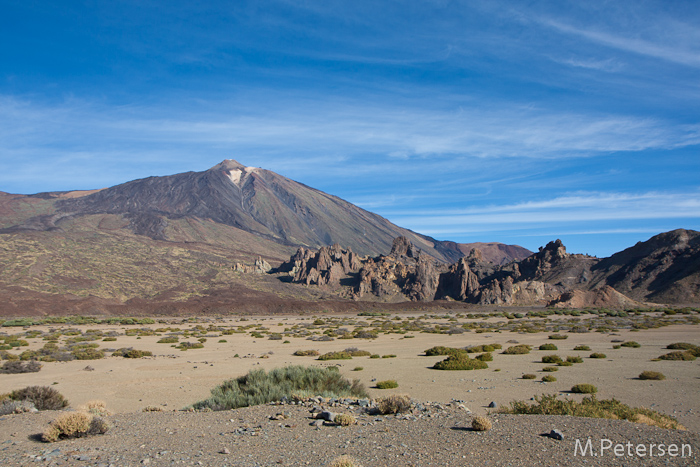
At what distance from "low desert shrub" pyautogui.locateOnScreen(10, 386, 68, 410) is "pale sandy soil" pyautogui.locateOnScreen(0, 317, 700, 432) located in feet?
6.94

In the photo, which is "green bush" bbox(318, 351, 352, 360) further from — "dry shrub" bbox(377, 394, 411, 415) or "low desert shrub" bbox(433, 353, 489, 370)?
"dry shrub" bbox(377, 394, 411, 415)

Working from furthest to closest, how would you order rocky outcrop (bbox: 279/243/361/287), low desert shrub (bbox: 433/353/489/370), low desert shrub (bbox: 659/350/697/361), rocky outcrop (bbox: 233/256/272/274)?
rocky outcrop (bbox: 233/256/272/274) < rocky outcrop (bbox: 279/243/361/287) < low desert shrub (bbox: 659/350/697/361) < low desert shrub (bbox: 433/353/489/370)

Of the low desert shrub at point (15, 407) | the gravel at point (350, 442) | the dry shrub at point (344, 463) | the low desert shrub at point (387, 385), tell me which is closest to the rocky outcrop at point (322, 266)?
the low desert shrub at point (387, 385)

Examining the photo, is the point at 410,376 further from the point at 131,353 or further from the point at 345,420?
the point at 131,353

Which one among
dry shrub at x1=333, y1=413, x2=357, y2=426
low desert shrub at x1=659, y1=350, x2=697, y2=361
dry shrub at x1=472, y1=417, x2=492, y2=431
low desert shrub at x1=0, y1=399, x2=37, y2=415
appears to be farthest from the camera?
low desert shrub at x1=659, y1=350, x2=697, y2=361

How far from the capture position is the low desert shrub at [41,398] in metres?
11.7

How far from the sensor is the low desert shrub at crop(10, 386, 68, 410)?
38.4ft

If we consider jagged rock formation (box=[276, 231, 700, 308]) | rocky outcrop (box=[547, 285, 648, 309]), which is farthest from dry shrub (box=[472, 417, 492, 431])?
jagged rock formation (box=[276, 231, 700, 308])

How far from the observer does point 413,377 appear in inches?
700

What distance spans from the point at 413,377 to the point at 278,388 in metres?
7.36

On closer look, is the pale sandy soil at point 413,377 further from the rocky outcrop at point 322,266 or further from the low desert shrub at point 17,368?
the rocky outcrop at point 322,266

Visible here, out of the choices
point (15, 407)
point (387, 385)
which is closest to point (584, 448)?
point (387, 385)

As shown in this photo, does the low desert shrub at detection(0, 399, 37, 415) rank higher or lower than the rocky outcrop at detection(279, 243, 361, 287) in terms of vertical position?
lower

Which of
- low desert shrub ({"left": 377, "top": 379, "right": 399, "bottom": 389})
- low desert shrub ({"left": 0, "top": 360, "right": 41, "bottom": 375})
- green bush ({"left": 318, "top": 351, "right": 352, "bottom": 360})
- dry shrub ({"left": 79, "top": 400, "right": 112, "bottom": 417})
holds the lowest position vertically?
low desert shrub ({"left": 0, "top": 360, "right": 41, "bottom": 375})
